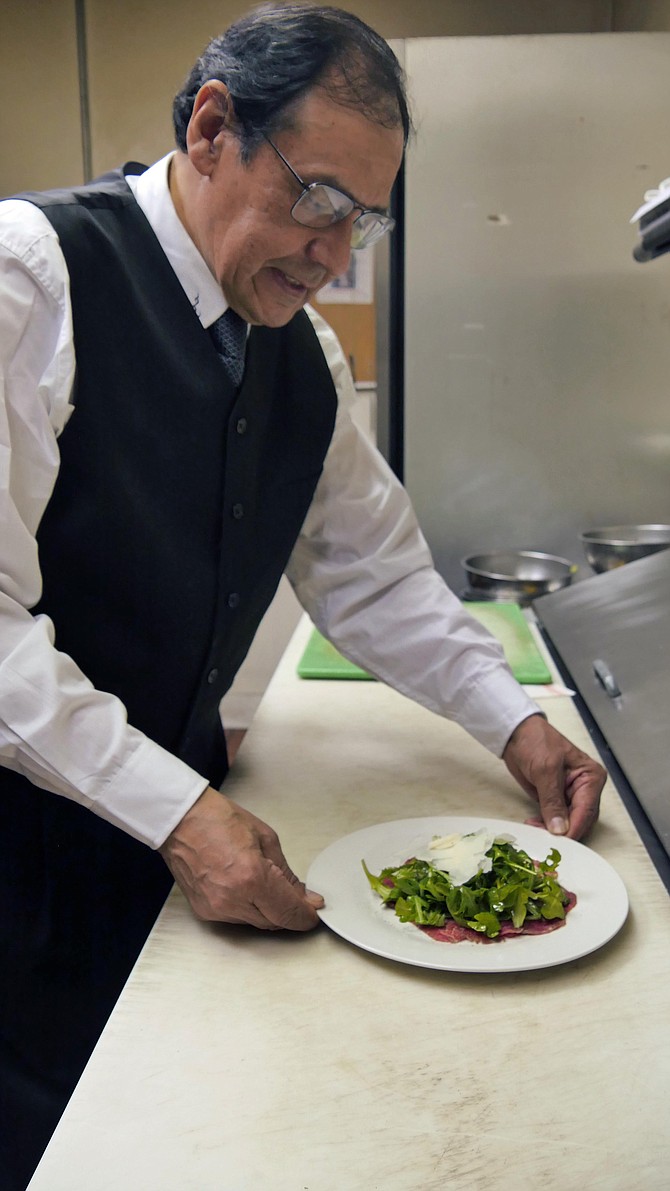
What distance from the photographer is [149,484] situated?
1.20m

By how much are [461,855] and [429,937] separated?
3.7 inches

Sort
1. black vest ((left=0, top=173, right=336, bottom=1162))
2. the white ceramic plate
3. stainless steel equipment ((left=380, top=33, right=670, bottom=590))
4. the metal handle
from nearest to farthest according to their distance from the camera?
1. the white ceramic plate
2. black vest ((left=0, top=173, right=336, bottom=1162))
3. the metal handle
4. stainless steel equipment ((left=380, top=33, right=670, bottom=590))

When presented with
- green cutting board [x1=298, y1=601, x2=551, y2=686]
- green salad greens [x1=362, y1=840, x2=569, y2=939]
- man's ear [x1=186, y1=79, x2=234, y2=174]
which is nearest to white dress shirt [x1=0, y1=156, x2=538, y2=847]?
man's ear [x1=186, y1=79, x2=234, y2=174]

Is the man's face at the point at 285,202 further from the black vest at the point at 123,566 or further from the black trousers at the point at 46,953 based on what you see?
the black trousers at the point at 46,953

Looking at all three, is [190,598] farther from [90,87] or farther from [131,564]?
[90,87]

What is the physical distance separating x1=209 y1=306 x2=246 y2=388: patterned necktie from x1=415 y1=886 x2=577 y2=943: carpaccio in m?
0.67

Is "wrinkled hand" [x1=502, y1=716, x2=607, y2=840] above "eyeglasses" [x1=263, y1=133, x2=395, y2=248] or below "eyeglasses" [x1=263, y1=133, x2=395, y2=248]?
below

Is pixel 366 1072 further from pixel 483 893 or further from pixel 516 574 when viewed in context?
pixel 516 574

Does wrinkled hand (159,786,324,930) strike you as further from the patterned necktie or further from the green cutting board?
the green cutting board

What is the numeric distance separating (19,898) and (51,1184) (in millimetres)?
587

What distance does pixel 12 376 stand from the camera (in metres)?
1.02

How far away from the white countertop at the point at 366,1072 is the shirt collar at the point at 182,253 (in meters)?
0.66

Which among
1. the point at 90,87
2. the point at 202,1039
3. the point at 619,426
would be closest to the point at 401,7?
the point at 90,87

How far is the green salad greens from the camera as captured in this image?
1.00m
